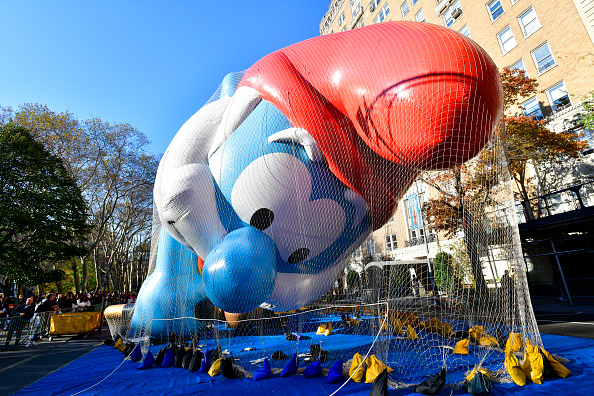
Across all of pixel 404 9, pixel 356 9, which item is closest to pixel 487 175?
pixel 404 9

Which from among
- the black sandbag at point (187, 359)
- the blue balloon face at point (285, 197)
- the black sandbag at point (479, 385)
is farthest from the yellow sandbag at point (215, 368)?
the black sandbag at point (479, 385)

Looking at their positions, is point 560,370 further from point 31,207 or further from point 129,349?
point 31,207

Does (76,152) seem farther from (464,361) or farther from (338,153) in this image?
(464,361)

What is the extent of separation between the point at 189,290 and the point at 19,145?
13.8 meters

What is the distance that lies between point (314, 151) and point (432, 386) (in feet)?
10.1

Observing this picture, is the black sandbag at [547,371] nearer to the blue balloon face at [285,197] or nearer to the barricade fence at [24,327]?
the blue balloon face at [285,197]

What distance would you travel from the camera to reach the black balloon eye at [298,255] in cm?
463

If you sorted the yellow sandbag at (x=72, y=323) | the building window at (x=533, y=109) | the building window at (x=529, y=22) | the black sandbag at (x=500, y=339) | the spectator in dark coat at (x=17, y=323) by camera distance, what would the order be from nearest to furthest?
the black sandbag at (x=500, y=339) → the spectator in dark coat at (x=17, y=323) → the yellow sandbag at (x=72, y=323) → the building window at (x=533, y=109) → the building window at (x=529, y=22)

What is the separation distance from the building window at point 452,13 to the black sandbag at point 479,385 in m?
23.4

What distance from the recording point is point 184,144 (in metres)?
5.13

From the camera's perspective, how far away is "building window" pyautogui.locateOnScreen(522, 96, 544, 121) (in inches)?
610

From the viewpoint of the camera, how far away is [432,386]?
3.69m

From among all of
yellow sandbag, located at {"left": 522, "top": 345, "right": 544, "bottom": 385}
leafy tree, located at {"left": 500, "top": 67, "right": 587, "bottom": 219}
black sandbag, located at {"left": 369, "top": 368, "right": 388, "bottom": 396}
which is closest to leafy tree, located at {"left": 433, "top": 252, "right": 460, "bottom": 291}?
yellow sandbag, located at {"left": 522, "top": 345, "right": 544, "bottom": 385}

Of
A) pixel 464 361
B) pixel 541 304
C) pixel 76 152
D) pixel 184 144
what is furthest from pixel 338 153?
pixel 76 152
